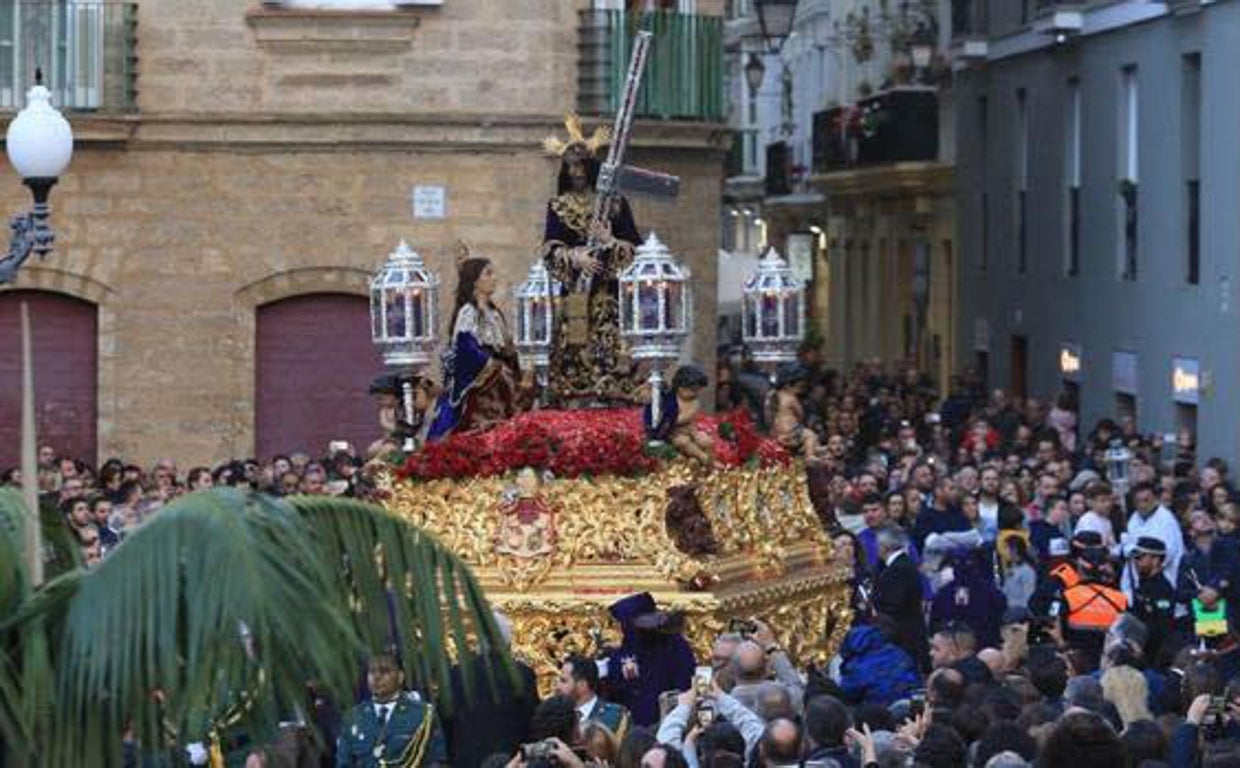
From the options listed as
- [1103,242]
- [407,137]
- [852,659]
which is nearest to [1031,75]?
[1103,242]

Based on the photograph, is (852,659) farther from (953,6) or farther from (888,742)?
(953,6)

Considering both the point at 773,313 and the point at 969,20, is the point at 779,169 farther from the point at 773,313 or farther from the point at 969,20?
the point at 773,313

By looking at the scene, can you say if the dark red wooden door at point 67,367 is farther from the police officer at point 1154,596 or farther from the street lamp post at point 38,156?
the street lamp post at point 38,156

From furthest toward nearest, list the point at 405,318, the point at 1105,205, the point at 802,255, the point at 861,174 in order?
the point at 802,255, the point at 861,174, the point at 1105,205, the point at 405,318

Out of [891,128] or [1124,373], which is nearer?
[1124,373]

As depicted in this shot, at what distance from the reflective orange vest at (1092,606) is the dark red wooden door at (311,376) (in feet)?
39.4

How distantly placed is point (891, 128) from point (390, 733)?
1478 inches

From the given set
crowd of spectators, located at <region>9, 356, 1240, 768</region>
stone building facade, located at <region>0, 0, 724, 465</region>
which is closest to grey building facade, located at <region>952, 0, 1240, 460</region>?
crowd of spectators, located at <region>9, 356, 1240, 768</region>

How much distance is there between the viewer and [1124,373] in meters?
36.5

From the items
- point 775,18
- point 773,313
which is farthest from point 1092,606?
point 775,18

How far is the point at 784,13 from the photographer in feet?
104

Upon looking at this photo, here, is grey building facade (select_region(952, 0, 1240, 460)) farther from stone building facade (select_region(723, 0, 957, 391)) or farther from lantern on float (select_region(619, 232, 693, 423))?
lantern on float (select_region(619, 232, 693, 423))

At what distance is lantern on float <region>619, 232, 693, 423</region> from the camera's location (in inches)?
722

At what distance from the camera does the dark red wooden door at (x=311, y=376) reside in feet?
96.5
